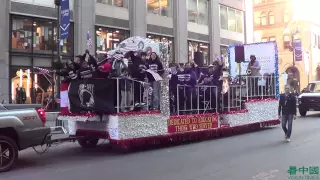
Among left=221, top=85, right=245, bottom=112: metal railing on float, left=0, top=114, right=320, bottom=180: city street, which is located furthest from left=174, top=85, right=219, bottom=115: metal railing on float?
left=0, top=114, right=320, bottom=180: city street

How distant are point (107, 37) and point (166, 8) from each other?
248 inches

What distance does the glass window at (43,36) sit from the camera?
2047 cm

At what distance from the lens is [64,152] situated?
10406 mm

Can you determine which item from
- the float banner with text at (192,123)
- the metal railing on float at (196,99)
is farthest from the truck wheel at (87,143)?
the metal railing on float at (196,99)

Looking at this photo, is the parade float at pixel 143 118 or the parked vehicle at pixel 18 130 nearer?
the parked vehicle at pixel 18 130

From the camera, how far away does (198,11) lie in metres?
30.5

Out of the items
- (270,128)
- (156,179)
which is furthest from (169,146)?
(270,128)

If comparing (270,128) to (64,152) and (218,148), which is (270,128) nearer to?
(218,148)

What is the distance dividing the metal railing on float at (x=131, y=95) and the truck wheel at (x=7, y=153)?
272 cm

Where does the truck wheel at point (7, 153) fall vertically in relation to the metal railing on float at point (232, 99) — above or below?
below

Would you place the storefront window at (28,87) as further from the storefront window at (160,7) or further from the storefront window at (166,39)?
the storefront window at (160,7)

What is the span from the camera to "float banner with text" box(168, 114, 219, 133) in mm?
10977

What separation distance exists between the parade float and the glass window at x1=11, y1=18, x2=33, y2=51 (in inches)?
389

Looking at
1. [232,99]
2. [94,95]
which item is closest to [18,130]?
[94,95]
